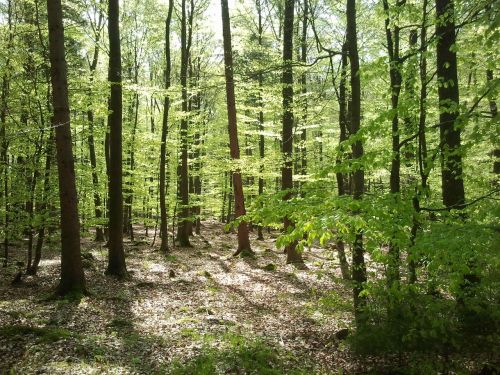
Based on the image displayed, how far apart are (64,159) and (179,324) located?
16.0 ft

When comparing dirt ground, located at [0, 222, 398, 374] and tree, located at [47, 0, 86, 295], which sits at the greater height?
tree, located at [47, 0, 86, 295]

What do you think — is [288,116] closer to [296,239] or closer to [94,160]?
[296,239]

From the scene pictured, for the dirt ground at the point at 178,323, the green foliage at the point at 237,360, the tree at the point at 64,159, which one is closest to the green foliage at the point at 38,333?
the dirt ground at the point at 178,323

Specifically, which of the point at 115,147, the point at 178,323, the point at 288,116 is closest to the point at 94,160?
the point at 115,147

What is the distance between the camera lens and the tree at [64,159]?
9352 mm

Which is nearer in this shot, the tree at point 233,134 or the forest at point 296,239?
the forest at point 296,239

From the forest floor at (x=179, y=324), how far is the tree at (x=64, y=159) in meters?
0.70

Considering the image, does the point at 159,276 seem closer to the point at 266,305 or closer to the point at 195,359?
the point at 266,305

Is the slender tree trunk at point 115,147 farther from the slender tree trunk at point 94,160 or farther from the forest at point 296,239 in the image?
the slender tree trunk at point 94,160

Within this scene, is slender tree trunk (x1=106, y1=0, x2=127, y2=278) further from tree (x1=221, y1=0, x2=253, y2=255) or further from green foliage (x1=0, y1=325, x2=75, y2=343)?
green foliage (x1=0, y1=325, x2=75, y2=343)

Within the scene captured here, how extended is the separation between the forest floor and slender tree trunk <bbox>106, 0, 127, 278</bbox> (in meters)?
0.92

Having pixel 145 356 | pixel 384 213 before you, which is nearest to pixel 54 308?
pixel 145 356

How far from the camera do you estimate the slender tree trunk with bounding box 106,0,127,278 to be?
11.8m

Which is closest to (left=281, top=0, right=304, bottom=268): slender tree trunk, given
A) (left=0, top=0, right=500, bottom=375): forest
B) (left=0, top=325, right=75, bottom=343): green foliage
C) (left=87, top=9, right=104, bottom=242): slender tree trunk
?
(left=0, top=0, right=500, bottom=375): forest
